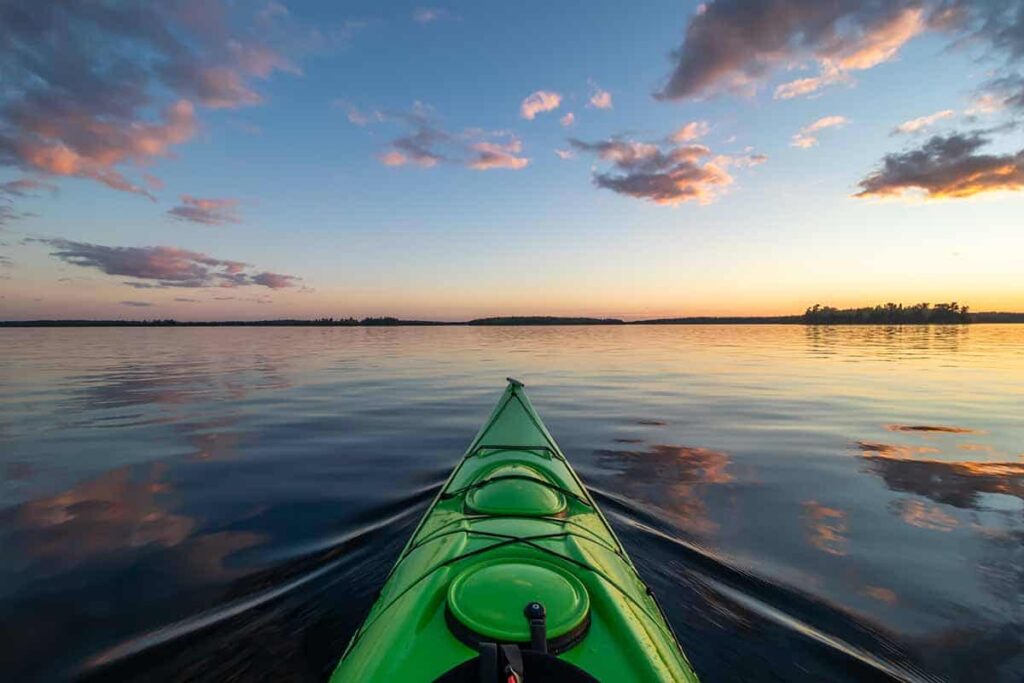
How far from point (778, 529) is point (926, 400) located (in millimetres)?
14433

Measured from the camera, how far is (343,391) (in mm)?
19047

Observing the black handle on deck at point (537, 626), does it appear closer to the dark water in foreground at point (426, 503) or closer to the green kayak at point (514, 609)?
the green kayak at point (514, 609)

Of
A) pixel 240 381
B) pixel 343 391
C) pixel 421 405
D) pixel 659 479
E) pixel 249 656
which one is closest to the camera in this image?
pixel 249 656

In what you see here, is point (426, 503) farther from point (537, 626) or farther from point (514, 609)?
point (537, 626)

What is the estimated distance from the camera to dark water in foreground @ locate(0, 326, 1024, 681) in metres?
4.38

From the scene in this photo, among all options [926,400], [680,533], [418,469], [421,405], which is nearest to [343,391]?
[421,405]

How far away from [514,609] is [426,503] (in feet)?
16.9

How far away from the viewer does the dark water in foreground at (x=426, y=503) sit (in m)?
4.38

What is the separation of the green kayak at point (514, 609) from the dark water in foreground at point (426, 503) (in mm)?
1303

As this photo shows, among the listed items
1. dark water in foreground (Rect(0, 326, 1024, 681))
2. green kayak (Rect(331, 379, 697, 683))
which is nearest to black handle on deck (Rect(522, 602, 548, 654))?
green kayak (Rect(331, 379, 697, 683))

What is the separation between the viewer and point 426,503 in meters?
7.67

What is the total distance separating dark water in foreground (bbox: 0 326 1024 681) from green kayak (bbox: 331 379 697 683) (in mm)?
1303

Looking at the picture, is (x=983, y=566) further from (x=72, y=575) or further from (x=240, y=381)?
(x=240, y=381)

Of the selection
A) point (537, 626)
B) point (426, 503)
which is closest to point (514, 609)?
point (537, 626)
